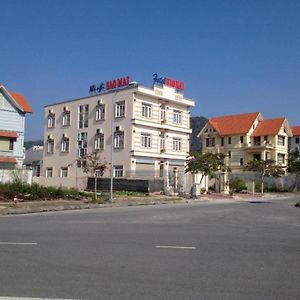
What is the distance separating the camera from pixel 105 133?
54.9m

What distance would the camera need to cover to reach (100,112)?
55.6m

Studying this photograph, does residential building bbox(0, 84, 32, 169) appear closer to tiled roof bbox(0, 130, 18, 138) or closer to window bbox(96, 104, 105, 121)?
tiled roof bbox(0, 130, 18, 138)

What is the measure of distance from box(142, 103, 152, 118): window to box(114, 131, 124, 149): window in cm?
328

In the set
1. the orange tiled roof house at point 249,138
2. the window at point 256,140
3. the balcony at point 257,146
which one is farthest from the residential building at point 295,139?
the balcony at point 257,146

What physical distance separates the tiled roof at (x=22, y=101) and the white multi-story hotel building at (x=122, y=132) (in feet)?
31.5

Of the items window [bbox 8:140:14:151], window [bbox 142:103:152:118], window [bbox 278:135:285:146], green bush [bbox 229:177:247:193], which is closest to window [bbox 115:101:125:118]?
window [bbox 142:103:152:118]

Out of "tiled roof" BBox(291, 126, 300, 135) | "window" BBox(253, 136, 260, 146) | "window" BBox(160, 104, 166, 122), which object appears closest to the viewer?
"window" BBox(160, 104, 166, 122)

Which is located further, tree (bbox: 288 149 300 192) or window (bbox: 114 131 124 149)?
tree (bbox: 288 149 300 192)

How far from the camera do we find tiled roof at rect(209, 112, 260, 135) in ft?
239

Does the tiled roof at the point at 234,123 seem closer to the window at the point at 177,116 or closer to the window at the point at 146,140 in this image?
the window at the point at 177,116

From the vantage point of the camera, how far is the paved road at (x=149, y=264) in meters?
6.88

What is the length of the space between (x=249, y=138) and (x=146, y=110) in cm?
2548

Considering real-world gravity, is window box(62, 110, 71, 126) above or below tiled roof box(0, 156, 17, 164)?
above

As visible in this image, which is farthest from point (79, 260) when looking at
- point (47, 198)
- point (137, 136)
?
point (137, 136)
